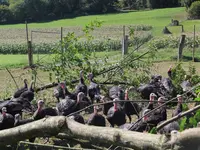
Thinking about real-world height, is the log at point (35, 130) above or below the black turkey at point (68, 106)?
above

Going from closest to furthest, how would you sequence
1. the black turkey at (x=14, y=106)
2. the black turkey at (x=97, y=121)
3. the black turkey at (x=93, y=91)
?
the black turkey at (x=97, y=121)
the black turkey at (x=14, y=106)
the black turkey at (x=93, y=91)

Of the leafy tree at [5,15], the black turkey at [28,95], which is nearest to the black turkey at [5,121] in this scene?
the black turkey at [28,95]

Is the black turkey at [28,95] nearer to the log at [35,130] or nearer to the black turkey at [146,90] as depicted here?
the black turkey at [146,90]

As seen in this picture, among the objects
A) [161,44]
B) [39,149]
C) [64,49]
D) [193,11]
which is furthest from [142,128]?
[193,11]

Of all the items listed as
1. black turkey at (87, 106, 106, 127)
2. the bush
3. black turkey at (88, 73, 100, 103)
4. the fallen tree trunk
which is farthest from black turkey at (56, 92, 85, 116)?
the bush

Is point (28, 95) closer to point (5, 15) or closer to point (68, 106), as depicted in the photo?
point (68, 106)

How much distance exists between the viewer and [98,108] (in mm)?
10008

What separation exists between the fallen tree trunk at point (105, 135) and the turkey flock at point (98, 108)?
2.32 metres

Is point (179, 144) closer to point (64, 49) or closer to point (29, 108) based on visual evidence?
point (29, 108)

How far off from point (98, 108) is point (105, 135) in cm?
595

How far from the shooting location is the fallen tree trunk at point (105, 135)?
3.26m

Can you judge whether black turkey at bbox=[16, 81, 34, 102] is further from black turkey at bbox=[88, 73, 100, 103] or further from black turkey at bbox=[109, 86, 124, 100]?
black turkey at bbox=[109, 86, 124, 100]

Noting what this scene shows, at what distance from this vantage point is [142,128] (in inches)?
303

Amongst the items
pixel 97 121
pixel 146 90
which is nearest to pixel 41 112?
pixel 97 121
